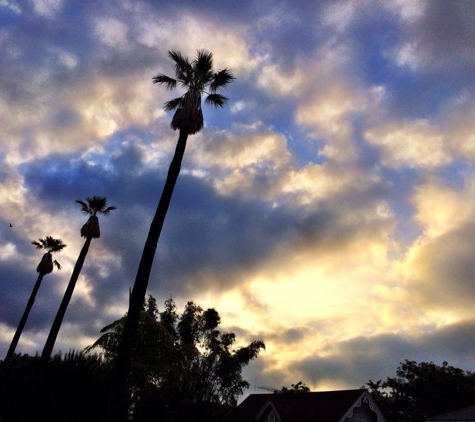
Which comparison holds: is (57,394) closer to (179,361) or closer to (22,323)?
(179,361)

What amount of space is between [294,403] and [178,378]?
13230 millimetres

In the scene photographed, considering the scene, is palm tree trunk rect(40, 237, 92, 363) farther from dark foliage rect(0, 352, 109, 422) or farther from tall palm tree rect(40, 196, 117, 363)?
dark foliage rect(0, 352, 109, 422)

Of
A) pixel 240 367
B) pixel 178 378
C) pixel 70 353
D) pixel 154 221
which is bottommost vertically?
pixel 70 353

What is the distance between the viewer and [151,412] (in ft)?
98.7

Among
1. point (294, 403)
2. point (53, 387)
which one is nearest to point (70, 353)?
point (53, 387)

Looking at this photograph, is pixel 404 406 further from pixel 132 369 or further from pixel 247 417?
pixel 132 369

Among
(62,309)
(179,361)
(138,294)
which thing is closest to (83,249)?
(62,309)

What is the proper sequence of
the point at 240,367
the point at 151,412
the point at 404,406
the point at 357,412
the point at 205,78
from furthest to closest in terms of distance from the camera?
the point at 404,406 → the point at 240,367 → the point at 357,412 → the point at 151,412 → the point at 205,78

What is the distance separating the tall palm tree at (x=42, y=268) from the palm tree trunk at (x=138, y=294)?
33835 mm

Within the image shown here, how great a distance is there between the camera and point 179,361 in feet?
138

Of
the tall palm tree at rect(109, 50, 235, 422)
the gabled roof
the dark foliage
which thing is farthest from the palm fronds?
the gabled roof

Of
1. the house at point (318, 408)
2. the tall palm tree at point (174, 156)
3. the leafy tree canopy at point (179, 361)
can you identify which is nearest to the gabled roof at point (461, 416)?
the house at point (318, 408)

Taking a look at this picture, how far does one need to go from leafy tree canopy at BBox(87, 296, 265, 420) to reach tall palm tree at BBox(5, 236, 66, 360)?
8139 millimetres

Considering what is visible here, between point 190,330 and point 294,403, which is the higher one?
point 190,330
